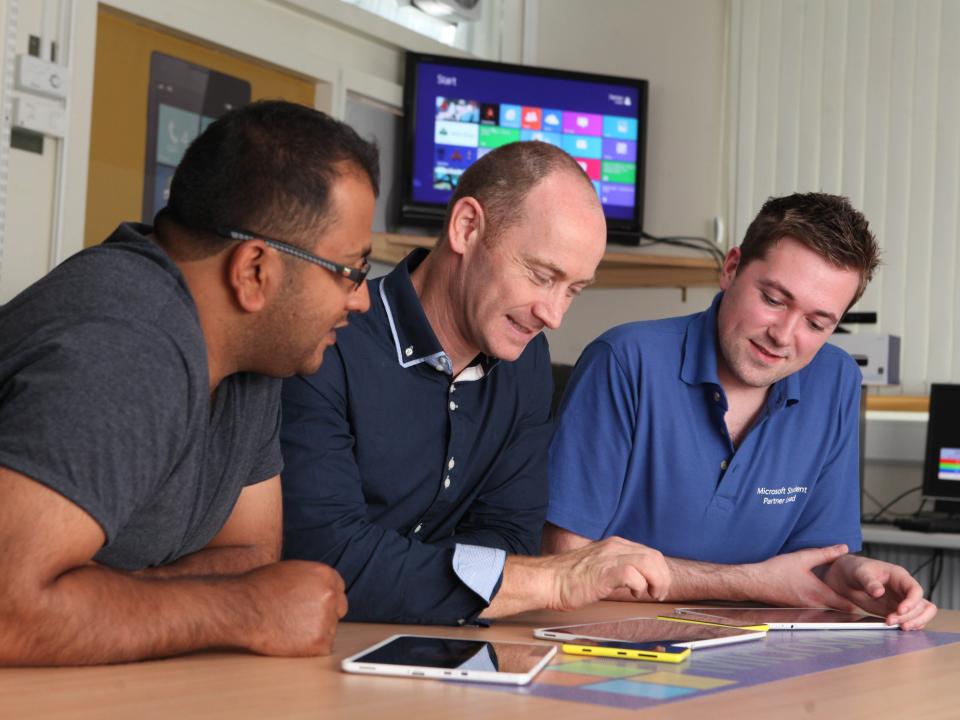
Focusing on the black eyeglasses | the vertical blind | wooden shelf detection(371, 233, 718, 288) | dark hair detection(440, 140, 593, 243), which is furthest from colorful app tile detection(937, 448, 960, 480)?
the black eyeglasses

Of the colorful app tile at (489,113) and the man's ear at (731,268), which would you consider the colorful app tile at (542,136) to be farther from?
the man's ear at (731,268)

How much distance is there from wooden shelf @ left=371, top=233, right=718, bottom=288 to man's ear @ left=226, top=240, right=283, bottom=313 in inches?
108

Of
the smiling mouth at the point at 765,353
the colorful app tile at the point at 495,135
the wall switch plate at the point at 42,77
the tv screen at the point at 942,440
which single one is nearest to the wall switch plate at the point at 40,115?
the wall switch plate at the point at 42,77

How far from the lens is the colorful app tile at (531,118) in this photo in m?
4.22

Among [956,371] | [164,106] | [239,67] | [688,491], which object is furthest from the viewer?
[956,371]

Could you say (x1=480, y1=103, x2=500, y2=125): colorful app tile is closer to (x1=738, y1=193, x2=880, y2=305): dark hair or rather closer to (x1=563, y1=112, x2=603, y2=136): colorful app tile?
(x1=563, y1=112, x2=603, y2=136): colorful app tile

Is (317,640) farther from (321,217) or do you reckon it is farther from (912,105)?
(912,105)

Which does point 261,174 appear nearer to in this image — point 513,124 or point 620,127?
point 513,124

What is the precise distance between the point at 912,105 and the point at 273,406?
3519 millimetres

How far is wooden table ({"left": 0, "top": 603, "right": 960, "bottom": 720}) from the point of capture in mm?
943

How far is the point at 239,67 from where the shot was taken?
3.51 meters

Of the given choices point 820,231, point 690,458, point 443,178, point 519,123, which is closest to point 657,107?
point 519,123

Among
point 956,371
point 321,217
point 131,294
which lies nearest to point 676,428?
point 321,217

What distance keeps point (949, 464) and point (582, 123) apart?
1.67m
